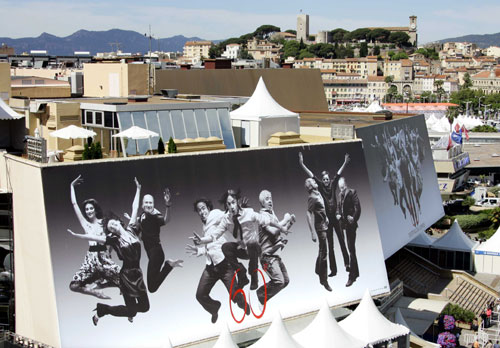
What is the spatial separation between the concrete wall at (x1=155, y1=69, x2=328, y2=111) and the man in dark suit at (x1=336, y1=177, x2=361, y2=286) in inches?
985

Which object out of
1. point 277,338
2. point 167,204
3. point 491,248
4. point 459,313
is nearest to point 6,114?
point 167,204

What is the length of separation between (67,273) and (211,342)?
5032 millimetres

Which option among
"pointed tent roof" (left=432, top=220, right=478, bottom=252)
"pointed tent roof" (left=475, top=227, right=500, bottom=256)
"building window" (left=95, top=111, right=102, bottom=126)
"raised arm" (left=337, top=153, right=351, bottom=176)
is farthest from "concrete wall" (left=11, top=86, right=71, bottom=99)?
"pointed tent roof" (left=475, top=227, right=500, bottom=256)

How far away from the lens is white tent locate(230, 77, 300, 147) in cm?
3034

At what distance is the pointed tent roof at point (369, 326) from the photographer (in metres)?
24.5

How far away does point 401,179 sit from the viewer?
37.0 m

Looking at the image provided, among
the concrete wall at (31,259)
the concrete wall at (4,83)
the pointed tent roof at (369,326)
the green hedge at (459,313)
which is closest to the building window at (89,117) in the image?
the concrete wall at (4,83)

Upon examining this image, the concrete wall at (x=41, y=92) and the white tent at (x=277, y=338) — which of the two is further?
the concrete wall at (x=41, y=92)

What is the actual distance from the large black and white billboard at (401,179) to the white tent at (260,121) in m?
2.81

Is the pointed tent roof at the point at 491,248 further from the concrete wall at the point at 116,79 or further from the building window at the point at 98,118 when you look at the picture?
the building window at the point at 98,118

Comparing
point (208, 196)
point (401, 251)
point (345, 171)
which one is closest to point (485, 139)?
point (401, 251)

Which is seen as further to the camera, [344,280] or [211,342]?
[344,280]

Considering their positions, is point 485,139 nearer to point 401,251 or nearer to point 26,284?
point 401,251

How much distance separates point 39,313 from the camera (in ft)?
67.9
